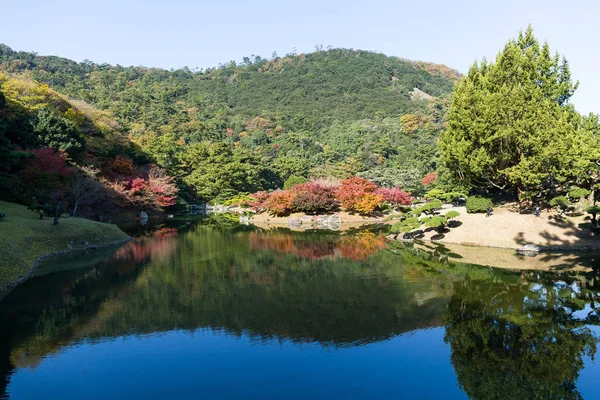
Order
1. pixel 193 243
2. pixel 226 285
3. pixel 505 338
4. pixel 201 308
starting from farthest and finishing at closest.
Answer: pixel 193 243 → pixel 226 285 → pixel 201 308 → pixel 505 338

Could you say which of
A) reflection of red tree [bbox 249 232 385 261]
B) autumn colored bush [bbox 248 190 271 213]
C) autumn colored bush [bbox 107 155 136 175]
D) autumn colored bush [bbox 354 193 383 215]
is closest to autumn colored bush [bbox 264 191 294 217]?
autumn colored bush [bbox 248 190 271 213]

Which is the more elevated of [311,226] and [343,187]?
[343,187]

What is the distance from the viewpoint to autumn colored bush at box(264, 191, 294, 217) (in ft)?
136

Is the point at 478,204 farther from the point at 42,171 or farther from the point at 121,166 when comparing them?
the point at 121,166

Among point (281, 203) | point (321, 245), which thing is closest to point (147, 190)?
point (281, 203)

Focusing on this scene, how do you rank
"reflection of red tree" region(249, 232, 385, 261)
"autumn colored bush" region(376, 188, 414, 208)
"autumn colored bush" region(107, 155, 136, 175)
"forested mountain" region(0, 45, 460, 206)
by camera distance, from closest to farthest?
"reflection of red tree" region(249, 232, 385, 261), "autumn colored bush" region(107, 155, 136, 175), "autumn colored bush" region(376, 188, 414, 208), "forested mountain" region(0, 45, 460, 206)

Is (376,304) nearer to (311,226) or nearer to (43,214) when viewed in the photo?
(43,214)

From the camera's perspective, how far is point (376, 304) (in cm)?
1310

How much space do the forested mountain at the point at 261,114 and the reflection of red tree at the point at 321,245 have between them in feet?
60.8

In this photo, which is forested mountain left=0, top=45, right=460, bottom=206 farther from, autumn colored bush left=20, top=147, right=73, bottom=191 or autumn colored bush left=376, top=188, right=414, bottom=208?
autumn colored bush left=376, top=188, right=414, bottom=208

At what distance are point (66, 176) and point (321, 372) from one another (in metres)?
26.4

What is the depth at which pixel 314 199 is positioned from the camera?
39281mm

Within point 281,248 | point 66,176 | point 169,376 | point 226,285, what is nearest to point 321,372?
point 169,376

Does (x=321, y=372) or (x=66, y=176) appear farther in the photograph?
(x=66, y=176)
